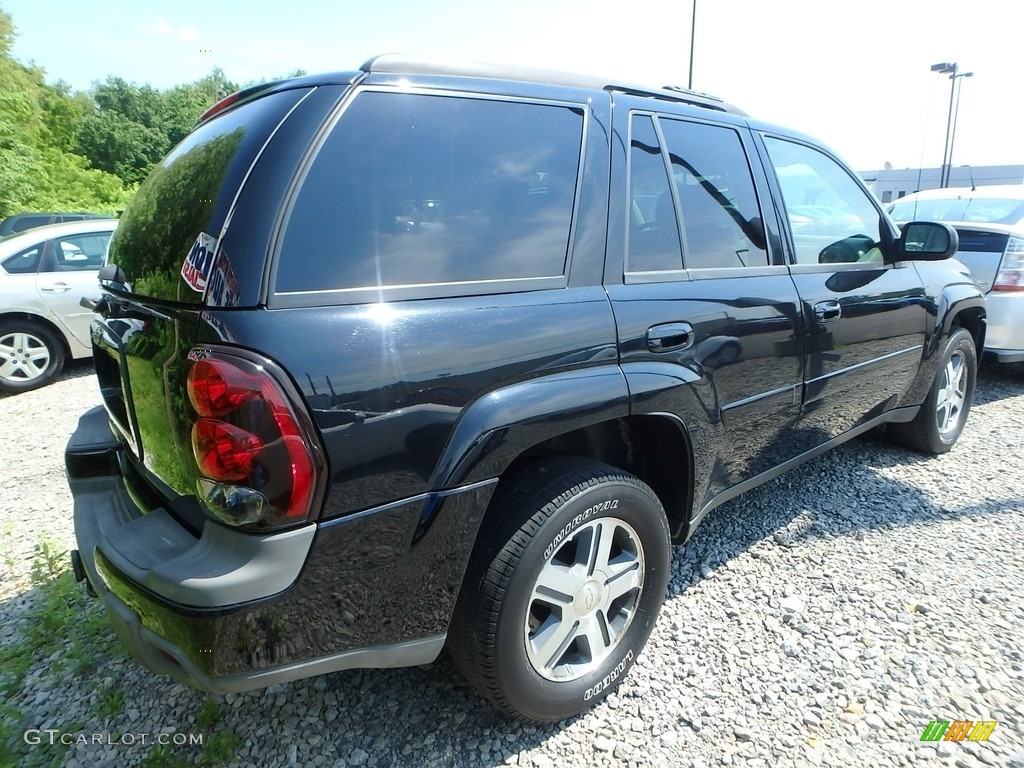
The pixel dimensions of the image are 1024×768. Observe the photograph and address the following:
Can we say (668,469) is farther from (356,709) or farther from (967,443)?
(967,443)

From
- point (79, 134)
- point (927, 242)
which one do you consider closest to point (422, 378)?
point (927, 242)

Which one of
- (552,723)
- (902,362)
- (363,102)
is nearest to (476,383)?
(363,102)

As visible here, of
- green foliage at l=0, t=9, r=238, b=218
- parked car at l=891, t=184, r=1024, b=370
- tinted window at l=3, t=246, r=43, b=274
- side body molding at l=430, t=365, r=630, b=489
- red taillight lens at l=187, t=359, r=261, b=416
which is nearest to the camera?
red taillight lens at l=187, t=359, r=261, b=416

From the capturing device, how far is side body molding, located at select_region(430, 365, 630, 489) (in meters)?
1.62

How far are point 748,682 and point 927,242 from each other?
99.0 inches

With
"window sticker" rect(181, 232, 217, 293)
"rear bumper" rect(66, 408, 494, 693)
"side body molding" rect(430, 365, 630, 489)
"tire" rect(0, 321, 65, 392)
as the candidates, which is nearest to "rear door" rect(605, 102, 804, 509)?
"side body molding" rect(430, 365, 630, 489)

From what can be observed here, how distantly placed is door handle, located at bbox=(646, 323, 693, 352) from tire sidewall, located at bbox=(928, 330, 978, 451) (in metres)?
2.53

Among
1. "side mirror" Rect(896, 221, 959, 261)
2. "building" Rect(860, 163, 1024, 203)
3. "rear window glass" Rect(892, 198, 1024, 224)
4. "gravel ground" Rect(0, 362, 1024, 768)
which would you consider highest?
"building" Rect(860, 163, 1024, 203)

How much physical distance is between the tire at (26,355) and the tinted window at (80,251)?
687 mm

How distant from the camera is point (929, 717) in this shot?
2.05 m

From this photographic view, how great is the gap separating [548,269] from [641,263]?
1.36 ft

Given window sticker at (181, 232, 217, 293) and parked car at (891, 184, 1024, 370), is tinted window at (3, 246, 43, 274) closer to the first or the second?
window sticker at (181, 232, 217, 293)

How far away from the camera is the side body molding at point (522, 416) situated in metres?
1.62

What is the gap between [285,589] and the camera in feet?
4.78
